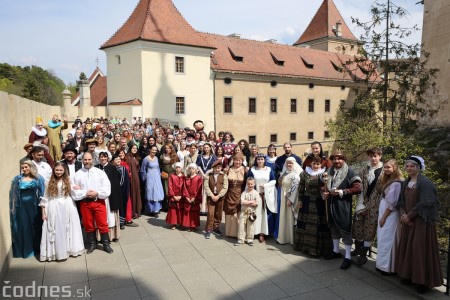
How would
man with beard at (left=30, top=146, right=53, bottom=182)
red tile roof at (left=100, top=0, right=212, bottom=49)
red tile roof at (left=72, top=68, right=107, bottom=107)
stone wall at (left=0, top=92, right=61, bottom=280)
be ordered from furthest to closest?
red tile roof at (left=72, top=68, right=107, bottom=107) < red tile roof at (left=100, top=0, right=212, bottom=49) < man with beard at (left=30, top=146, right=53, bottom=182) < stone wall at (left=0, top=92, right=61, bottom=280)

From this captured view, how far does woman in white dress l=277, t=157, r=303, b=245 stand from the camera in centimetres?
646

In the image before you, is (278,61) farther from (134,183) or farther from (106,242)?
(106,242)

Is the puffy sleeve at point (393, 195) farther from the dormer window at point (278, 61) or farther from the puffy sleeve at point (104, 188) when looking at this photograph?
the dormer window at point (278, 61)

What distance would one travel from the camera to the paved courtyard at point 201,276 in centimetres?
476

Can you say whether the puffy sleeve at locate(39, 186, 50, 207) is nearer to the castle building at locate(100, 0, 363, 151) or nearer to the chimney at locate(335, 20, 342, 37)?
the castle building at locate(100, 0, 363, 151)

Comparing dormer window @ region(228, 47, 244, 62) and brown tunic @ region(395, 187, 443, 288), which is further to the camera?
dormer window @ region(228, 47, 244, 62)

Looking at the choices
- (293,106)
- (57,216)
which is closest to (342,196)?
(57,216)

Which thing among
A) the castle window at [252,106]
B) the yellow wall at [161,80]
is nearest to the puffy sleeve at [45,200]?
the yellow wall at [161,80]

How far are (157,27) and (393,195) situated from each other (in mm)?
23239

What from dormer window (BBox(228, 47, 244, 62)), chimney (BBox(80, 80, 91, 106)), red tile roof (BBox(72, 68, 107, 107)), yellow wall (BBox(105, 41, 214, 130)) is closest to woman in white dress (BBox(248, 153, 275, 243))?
yellow wall (BBox(105, 41, 214, 130))

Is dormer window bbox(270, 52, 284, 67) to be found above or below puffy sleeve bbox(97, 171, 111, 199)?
above

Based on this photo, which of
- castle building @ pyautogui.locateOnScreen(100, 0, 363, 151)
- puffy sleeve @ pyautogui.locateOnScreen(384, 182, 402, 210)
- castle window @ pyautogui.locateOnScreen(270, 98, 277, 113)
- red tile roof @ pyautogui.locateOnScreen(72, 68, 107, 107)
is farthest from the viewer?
red tile roof @ pyautogui.locateOnScreen(72, 68, 107, 107)

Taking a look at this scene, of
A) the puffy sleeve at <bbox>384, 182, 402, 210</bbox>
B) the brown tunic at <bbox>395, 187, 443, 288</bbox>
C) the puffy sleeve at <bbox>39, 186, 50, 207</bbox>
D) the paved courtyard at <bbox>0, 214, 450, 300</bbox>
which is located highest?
the puffy sleeve at <bbox>384, 182, 402, 210</bbox>

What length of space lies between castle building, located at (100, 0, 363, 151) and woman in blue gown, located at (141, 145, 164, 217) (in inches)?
638
